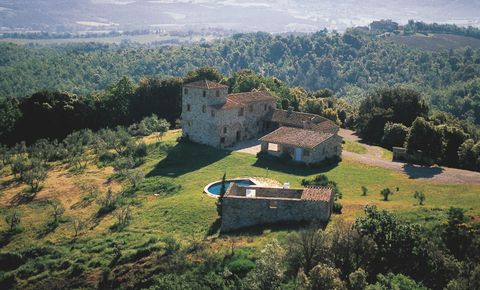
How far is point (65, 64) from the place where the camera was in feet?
547

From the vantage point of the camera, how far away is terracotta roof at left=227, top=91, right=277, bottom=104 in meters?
68.8

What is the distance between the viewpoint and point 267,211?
4244cm

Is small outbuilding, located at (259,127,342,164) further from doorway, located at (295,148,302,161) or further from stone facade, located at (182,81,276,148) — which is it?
stone facade, located at (182,81,276,148)

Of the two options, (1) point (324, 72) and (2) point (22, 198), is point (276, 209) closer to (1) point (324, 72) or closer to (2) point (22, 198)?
(2) point (22, 198)

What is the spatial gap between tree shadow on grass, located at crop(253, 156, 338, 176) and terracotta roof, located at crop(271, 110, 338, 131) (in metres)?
10.1

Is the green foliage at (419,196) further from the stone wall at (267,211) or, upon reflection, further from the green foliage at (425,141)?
the green foliage at (425,141)

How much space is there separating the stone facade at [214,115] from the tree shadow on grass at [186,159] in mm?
1560

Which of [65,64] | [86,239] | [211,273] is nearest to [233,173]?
[86,239]

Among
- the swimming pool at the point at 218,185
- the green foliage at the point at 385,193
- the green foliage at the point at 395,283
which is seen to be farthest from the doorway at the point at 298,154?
the green foliage at the point at 395,283

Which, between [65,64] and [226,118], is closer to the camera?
[226,118]

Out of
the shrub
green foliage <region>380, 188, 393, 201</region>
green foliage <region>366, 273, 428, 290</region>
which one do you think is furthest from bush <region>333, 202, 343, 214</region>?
the shrub

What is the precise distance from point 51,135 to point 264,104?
30871 millimetres

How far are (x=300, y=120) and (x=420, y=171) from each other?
18.0 metres

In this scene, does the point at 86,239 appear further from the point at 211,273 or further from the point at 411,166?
the point at 411,166
